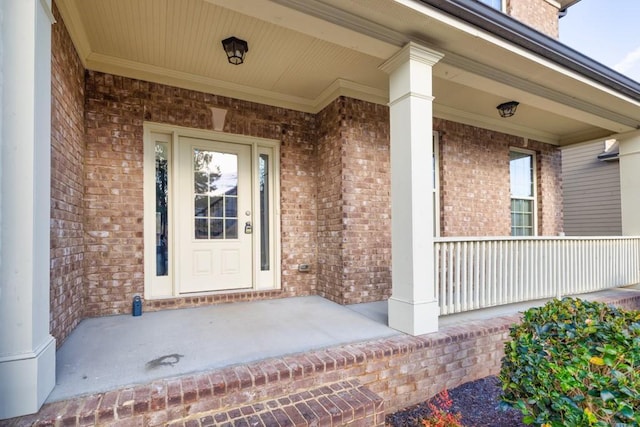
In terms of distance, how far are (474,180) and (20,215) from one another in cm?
527

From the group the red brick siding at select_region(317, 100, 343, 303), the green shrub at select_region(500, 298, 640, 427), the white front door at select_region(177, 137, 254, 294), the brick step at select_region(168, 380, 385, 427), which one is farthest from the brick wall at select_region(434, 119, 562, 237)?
the brick step at select_region(168, 380, 385, 427)

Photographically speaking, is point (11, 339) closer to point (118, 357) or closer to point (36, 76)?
point (118, 357)

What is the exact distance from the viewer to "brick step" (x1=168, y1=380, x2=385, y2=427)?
1750 mm

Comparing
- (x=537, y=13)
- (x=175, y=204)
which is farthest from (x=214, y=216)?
(x=537, y=13)

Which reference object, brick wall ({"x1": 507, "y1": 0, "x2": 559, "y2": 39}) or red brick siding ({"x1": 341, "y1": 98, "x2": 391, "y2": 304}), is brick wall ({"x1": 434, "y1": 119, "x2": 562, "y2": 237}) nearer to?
red brick siding ({"x1": 341, "y1": 98, "x2": 391, "y2": 304})

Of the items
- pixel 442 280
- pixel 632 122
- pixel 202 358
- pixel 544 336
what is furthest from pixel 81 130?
pixel 632 122

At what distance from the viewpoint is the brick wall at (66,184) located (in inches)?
92.2

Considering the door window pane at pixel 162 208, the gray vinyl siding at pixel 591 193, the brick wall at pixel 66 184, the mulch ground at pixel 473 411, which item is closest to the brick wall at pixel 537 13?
the gray vinyl siding at pixel 591 193

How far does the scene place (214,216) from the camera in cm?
388

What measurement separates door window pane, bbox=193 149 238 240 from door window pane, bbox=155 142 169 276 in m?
0.31

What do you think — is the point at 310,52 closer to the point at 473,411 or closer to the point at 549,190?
the point at 473,411

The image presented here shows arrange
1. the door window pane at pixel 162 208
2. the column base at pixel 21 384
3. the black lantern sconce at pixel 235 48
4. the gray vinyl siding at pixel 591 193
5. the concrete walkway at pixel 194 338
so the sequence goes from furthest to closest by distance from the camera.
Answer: the gray vinyl siding at pixel 591 193, the door window pane at pixel 162 208, the black lantern sconce at pixel 235 48, the concrete walkway at pixel 194 338, the column base at pixel 21 384

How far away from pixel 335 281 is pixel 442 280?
1.33m

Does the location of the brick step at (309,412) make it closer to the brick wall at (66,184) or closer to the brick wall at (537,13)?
the brick wall at (66,184)
